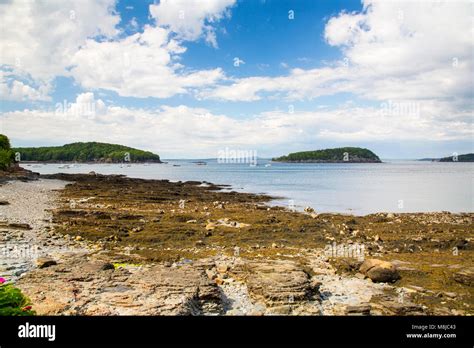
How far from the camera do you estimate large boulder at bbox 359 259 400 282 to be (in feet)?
40.4

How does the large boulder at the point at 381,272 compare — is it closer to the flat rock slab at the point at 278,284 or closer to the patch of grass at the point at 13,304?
the flat rock slab at the point at 278,284

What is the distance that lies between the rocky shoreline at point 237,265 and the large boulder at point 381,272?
0.12 feet

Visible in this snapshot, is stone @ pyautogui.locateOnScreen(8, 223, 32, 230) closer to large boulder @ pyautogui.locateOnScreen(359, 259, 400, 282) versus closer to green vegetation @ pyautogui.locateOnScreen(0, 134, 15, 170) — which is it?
large boulder @ pyautogui.locateOnScreen(359, 259, 400, 282)

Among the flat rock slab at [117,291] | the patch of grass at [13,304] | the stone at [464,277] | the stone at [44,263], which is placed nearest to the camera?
the patch of grass at [13,304]

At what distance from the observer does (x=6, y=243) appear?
1559 cm

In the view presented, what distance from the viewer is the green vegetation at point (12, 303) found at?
21.8ft

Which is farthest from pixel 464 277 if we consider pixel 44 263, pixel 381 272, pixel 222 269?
pixel 44 263

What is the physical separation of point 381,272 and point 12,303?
11.2 meters

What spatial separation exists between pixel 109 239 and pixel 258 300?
11393 millimetres

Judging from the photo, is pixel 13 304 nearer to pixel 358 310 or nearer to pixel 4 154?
pixel 358 310

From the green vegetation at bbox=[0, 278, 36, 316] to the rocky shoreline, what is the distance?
46 cm

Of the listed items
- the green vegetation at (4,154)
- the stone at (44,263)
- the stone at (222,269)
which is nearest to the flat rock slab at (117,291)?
the stone at (44,263)

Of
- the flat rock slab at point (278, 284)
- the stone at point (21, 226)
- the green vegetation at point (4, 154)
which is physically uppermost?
the green vegetation at point (4, 154)
